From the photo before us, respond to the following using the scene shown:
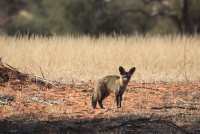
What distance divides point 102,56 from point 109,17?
1886 centimetres

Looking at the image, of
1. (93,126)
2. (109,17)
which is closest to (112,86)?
(93,126)

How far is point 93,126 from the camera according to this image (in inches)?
349

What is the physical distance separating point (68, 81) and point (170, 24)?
2925 centimetres

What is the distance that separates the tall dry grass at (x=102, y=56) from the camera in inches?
602

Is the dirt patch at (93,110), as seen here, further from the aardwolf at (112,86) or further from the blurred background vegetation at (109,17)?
the blurred background vegetation at (109,17)

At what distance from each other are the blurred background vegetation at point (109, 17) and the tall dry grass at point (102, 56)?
1128 centimetres

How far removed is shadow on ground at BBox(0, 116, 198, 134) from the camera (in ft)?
28.3

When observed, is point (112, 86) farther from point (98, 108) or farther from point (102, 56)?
point (102, 56)

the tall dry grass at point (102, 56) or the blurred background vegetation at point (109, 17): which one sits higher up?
the blurred background vegetation at point (109, 17)

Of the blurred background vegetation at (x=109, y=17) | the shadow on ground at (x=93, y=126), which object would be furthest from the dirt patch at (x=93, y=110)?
the blurred background vegetation at (x=109, y=17)

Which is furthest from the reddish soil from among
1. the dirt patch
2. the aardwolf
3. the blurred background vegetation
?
the blurred background vegetation

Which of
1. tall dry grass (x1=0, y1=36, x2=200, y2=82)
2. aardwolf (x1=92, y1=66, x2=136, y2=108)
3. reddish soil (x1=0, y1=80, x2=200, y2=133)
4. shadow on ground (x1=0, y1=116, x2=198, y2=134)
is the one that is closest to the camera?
shadow on ground (x1=0, y1=116, x2=198, y2=134)

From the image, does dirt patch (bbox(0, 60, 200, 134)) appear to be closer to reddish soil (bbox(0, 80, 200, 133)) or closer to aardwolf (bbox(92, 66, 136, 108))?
reddish soil (bbox(0, 80, 200, 133))

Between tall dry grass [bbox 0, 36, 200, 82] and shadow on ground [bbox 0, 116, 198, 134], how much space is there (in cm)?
507
